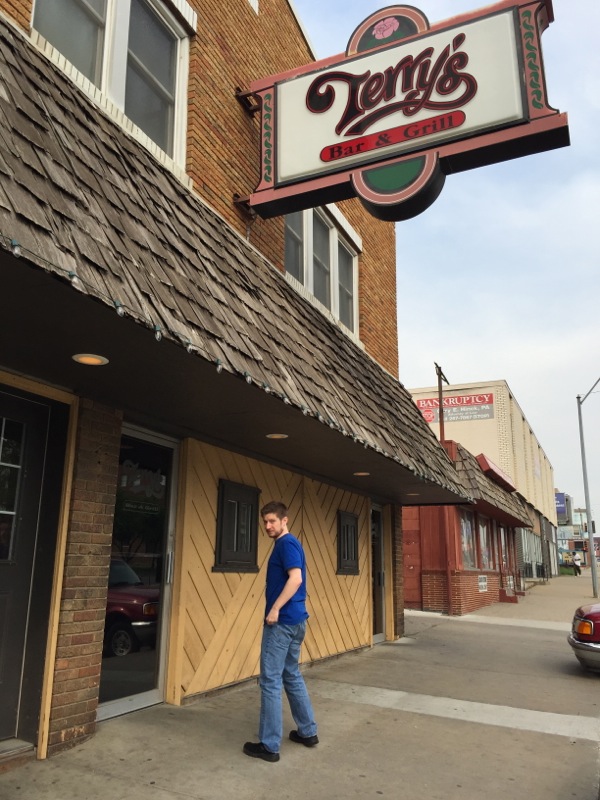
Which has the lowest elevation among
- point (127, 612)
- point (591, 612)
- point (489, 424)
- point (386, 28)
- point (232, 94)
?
point (591, 612)

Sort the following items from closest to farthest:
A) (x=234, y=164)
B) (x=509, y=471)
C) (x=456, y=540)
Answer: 1. (x=234, y=164)
2. (x=456, y=540)
3. (x=509, y=471)

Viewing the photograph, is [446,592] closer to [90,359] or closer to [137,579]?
[137,579]

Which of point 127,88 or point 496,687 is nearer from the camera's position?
point 127,88

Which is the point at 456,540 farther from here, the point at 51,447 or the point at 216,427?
the point at 51,447

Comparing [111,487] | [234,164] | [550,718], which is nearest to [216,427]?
[111,487]

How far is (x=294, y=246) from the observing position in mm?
9055

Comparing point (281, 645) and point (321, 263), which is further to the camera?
point (321, 263)

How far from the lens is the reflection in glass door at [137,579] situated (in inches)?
220

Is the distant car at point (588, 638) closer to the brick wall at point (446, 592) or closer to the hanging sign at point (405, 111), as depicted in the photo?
the hanging sign at point (405, 111)

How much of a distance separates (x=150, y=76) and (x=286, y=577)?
4.89 meters

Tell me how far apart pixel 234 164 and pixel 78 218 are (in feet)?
13.8

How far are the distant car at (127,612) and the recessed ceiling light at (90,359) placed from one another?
1995 millimetres

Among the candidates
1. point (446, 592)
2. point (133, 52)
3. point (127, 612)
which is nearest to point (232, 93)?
point (133, 52)

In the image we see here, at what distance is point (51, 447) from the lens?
4.91 meters
